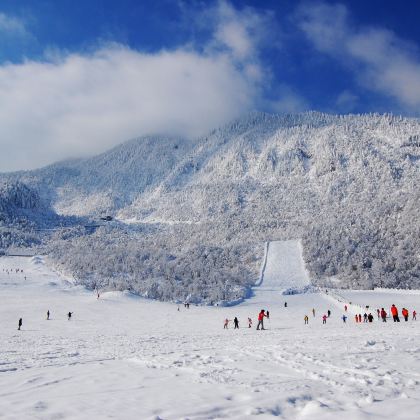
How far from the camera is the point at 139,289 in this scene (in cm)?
8419

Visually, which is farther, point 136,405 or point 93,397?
point 93,397

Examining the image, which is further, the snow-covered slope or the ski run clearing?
the snow-covered slope

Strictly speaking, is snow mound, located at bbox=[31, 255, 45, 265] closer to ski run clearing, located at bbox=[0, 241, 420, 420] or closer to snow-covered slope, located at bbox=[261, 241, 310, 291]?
snow-covered slope, located at bbox=[261, 241, 310, 291]

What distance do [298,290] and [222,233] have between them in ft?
301

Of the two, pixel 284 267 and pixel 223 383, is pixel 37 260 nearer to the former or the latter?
pixel 284 267

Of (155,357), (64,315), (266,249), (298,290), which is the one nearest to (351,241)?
(266,249)

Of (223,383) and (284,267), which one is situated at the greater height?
(284,267)

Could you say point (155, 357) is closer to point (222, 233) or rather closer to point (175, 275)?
point (175, 275)

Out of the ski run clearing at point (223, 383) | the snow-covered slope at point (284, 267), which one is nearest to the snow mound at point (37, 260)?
the snow-covered slope at point (284, 267)

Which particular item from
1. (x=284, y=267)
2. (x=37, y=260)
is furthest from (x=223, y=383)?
(x=37, y=260)

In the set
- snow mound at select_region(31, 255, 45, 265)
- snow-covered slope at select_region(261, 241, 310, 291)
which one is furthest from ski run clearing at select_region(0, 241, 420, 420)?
snow mound at select_region(31, 255, 45, 265)

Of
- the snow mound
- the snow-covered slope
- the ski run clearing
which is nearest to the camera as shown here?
the ski run clearing

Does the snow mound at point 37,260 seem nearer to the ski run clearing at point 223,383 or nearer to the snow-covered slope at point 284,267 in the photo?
the snow-covered slope at point 284,267

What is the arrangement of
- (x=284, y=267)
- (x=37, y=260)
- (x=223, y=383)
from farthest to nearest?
1. (x=37, y=260)
2. (x=284, y=267)
3. (x=223, y=383)
